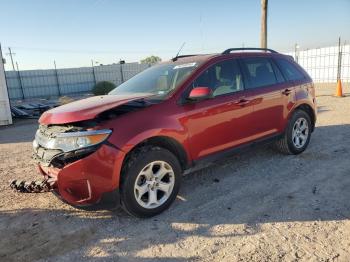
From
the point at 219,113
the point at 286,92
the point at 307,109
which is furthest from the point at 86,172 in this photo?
the point at 307,109

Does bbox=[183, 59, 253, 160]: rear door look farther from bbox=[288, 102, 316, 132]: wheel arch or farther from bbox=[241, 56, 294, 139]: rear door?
bbox=[288, 102, 316, 132]: wheel arch

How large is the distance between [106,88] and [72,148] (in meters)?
18.9

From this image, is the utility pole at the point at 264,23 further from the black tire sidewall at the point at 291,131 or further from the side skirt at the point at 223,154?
the side skirt at the point at 223,154

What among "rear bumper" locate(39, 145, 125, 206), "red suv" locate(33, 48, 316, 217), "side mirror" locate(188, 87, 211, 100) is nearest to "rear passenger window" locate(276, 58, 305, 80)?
"red suv" locate(33, 48, 316, 217)

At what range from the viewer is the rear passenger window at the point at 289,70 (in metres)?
5.57

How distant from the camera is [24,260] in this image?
9.92 feet

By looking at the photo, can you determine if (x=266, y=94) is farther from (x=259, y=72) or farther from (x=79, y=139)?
(x=79, y=139)

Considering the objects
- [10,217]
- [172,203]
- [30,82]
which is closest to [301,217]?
[172,203]

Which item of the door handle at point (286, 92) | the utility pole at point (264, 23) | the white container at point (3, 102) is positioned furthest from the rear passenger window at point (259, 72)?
the white container at point (3, 102)

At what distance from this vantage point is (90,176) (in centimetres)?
331

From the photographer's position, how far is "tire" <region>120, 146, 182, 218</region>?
349 centimetres

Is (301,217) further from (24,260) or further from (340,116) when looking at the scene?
(340,116)

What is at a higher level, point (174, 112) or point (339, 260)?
point (174, 112)

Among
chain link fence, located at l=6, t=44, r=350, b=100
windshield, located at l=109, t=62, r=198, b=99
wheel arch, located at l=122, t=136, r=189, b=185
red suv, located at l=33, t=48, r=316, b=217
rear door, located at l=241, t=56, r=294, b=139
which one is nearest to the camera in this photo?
red suv, located at l=33, t=48, r=316, b=217
